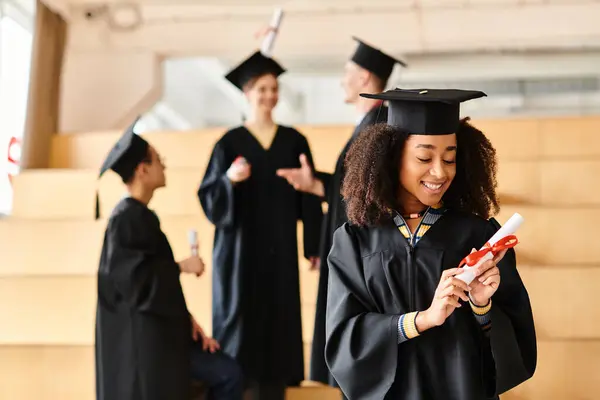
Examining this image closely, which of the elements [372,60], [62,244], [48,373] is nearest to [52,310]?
[48,373]

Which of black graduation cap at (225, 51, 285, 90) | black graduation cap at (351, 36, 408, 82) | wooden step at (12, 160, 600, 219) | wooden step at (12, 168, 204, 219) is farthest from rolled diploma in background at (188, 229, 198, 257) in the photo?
wooden step at (12, 168, 204, 219)

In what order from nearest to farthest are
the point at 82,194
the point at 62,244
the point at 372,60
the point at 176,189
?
the point at 372,60, the point at 62,244, the point at 176,189, the point at 82,194

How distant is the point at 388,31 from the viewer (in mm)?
6895

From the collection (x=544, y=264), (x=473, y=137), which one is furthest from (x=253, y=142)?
(x=473, y=137)

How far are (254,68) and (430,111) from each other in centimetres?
205

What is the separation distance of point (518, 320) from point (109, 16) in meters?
5.63

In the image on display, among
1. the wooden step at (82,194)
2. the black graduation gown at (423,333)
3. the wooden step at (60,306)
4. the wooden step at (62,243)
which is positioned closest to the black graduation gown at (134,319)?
the wooden step at (60,306)

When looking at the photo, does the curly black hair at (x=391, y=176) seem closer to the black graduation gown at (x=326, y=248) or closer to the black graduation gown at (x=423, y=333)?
the black graduation gown at (x=423, y=333)

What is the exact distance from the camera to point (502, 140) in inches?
225

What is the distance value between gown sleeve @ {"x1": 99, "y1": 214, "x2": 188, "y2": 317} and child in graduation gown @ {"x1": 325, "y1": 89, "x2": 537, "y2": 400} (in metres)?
1.38

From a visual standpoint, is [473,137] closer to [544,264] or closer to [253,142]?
[253,142]

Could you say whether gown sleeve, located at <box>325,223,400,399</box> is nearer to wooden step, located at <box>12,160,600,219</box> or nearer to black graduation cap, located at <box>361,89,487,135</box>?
black graduation cap, located at <box>361,89,487,135</box>

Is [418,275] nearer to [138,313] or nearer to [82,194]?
[138,313]

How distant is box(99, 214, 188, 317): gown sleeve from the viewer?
3348mm
